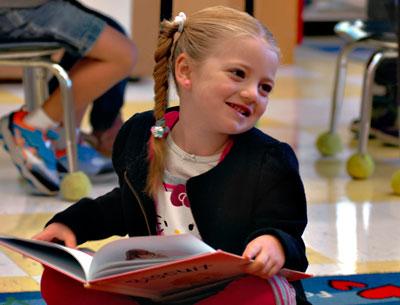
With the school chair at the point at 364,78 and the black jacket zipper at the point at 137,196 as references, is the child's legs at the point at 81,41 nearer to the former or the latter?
the school chair at the point at 364,78

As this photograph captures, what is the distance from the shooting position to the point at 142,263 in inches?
47.9

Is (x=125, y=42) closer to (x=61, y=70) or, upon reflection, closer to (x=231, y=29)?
(x=61, y=70)

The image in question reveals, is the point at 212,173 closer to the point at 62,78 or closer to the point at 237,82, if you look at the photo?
the point at 237,82

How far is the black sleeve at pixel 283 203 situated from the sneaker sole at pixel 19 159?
1.12 metres

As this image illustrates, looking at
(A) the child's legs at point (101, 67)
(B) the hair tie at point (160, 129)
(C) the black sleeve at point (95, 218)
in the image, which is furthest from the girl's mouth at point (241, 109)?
(A) the child's legs at point (101, 67)

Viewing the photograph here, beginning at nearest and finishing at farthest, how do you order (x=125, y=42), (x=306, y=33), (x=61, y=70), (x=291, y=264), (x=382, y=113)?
(x=291, y=264) < (x=61, y=70) < (x=125, y=42) < (x=382, y=113) < (x=306, y=33)

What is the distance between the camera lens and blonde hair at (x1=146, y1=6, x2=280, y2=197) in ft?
4.37

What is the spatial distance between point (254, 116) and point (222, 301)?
0.25 metres

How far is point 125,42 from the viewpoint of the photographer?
2.50m

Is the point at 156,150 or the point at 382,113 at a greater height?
the point at 156,150

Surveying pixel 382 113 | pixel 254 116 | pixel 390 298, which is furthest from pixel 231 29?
pixel 382 113

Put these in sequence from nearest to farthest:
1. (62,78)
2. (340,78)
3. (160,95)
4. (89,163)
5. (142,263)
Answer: (142,263), (160,95), (62,78), (89,163), (340,78)

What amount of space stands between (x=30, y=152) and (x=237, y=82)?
116cm

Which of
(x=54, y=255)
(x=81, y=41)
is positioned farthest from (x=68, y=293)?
(x=81, y=41)
